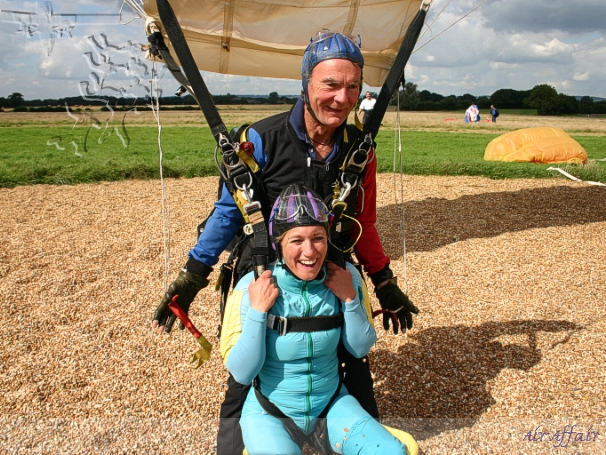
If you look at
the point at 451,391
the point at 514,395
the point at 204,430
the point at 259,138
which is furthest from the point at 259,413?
the point at 514,395

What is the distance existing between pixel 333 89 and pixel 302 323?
44.1 inches

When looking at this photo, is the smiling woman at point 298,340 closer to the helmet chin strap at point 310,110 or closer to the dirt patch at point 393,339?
the helmet chin strap at point 310,110

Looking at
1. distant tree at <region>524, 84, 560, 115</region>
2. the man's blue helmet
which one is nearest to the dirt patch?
the man's blue helmet

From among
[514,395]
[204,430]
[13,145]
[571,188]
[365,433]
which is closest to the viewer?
[365,433]

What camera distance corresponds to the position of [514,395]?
342 cm

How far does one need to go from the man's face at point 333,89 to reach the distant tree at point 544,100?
76168mm

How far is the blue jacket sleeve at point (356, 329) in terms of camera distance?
231 cm

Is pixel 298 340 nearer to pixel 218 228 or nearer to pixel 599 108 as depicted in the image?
pixel 218 228

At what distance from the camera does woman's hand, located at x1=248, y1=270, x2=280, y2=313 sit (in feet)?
7.21

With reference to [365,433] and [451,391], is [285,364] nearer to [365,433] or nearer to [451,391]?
[365,433]

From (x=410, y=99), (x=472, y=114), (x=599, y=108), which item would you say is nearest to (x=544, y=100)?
(x=599, y=108)

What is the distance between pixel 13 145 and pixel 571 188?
2094cm

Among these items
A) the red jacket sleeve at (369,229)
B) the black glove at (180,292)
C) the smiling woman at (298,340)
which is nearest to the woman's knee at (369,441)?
the smiling woman at (298,340)

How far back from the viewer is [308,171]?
8.65 ft
